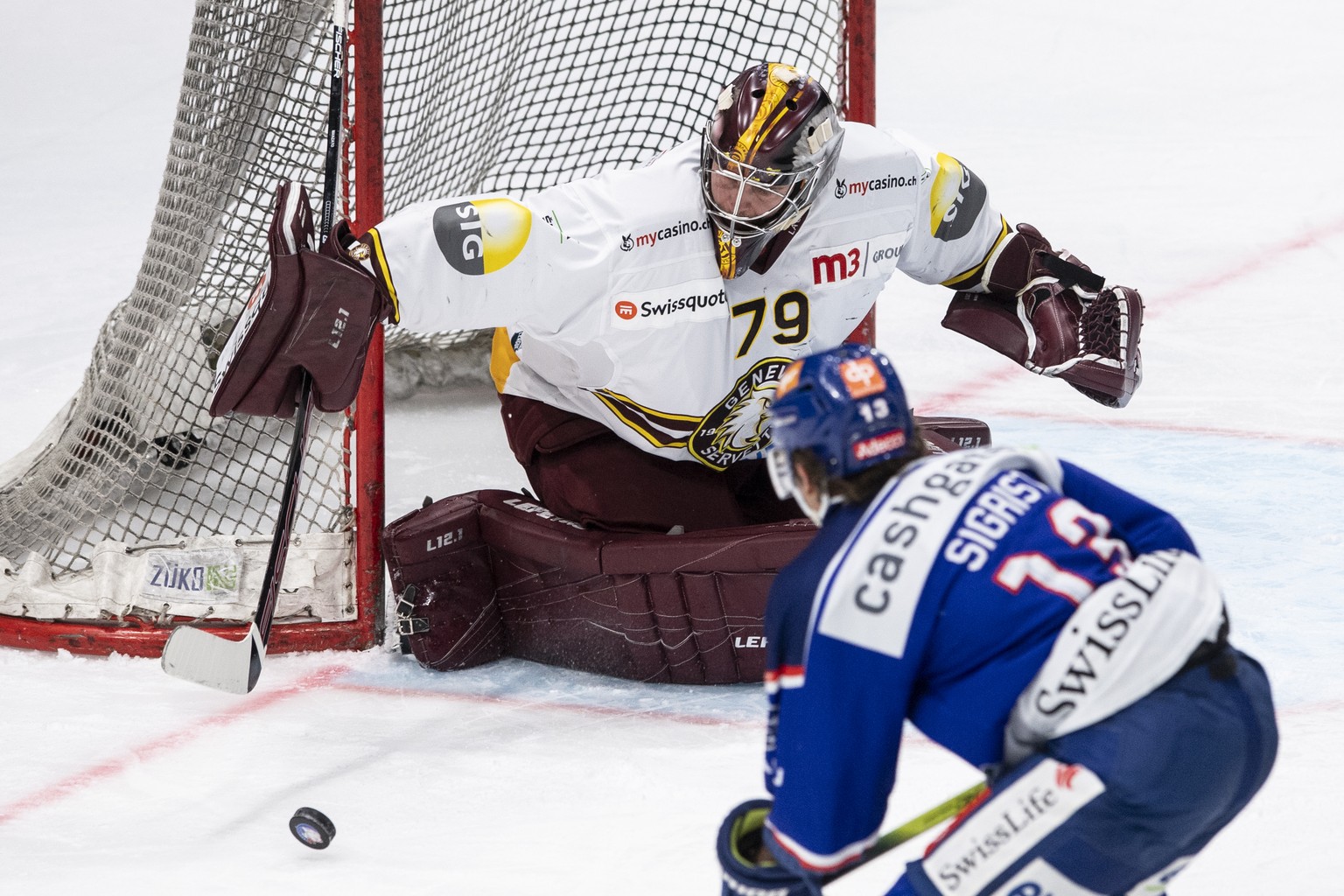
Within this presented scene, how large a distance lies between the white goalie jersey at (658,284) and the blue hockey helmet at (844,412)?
4.00 feet

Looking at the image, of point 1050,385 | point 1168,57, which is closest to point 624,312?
point 1050,385

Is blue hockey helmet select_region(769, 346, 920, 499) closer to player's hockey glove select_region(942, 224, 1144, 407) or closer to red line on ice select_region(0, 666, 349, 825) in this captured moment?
red line on ice select_region(0, 666, 349, 825)

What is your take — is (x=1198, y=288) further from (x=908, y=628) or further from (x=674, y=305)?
(x=908, y=628)

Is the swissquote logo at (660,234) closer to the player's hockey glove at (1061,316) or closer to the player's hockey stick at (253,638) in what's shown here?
the player's hockey stick at (253,638)

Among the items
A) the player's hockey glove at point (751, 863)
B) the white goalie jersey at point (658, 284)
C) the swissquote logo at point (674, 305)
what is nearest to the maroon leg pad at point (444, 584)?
the white goalie jersey at point (658, 284)

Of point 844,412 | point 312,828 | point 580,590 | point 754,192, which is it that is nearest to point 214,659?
point 312,828

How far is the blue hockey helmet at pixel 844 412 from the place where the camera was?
1.64 metres

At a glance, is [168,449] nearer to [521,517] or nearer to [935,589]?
[521,517]

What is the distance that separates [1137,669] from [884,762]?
0.26m

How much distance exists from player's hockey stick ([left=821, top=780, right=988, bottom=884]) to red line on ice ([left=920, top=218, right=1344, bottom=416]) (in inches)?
114

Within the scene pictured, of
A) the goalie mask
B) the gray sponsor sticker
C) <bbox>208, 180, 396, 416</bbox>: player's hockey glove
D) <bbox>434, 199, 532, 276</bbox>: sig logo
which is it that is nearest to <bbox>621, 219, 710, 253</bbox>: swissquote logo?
<bbox>434, 199, 532, 276</bbox>: sig logo

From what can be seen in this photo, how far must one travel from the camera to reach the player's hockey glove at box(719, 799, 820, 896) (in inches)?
64.1

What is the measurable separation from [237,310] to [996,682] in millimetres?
2439

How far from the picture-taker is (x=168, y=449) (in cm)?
362
